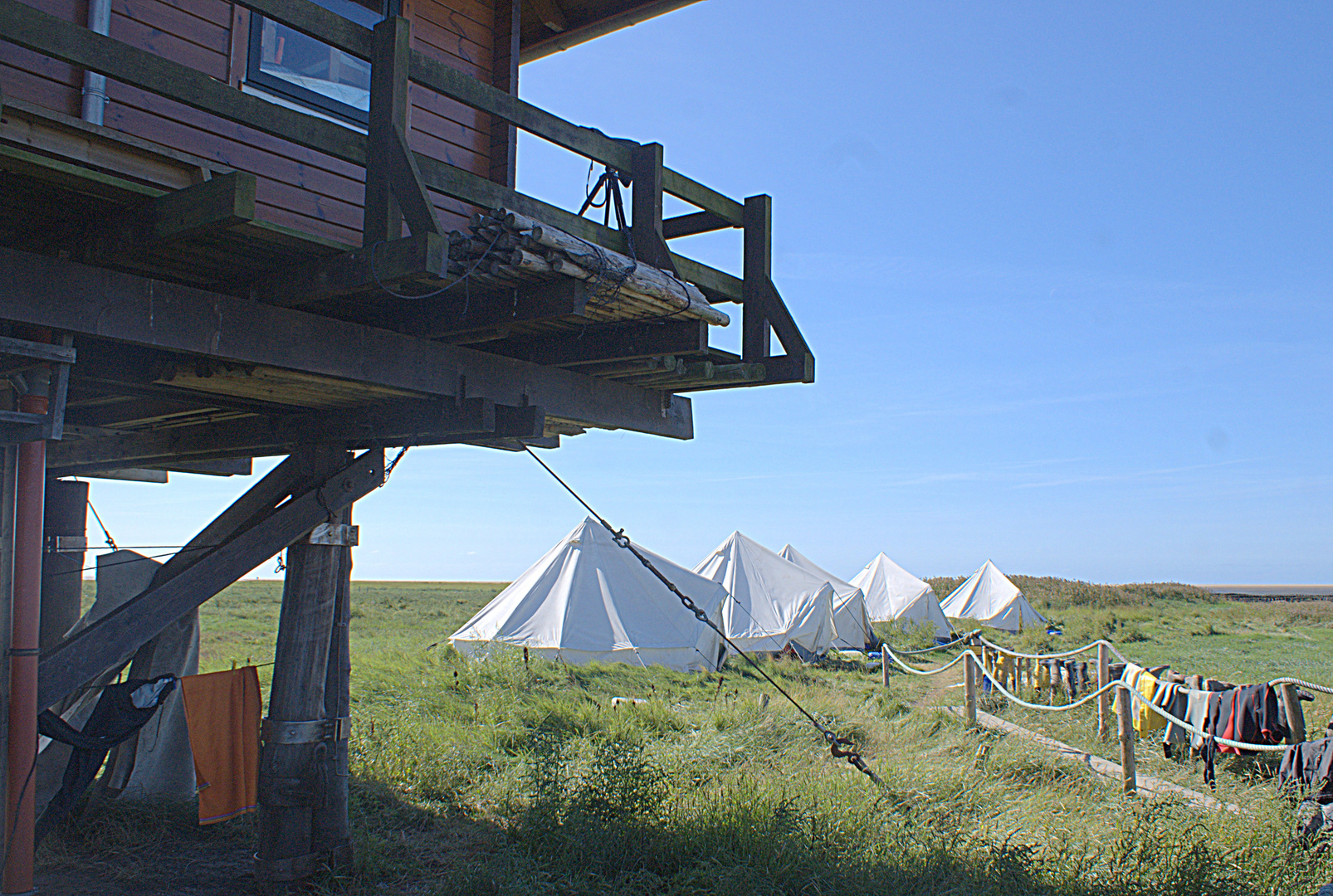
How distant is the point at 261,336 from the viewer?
16.1ft

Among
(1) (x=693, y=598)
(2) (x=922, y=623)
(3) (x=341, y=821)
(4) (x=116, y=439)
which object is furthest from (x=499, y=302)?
(2) (x=922, y=623)

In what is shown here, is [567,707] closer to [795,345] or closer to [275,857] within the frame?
[275,857]

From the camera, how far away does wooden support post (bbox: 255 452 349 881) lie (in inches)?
253

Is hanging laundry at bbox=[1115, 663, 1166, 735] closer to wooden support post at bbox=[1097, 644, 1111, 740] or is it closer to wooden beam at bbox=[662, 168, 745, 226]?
wooden support post at bbox=[1097, 644, 1111, 740]

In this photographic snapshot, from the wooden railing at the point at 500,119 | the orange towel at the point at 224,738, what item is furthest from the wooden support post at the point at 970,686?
the orange towel at the point at 224,738

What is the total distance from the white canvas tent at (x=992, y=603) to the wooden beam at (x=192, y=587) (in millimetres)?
27060

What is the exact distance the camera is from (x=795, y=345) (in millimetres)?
6266

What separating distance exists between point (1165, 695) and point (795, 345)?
668 centimetres

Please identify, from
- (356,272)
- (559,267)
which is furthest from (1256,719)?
(356,272)

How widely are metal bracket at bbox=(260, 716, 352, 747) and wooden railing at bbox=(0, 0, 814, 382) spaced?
381 cm

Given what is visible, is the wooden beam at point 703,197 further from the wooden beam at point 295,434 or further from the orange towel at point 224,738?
the orange towel at point 224,738

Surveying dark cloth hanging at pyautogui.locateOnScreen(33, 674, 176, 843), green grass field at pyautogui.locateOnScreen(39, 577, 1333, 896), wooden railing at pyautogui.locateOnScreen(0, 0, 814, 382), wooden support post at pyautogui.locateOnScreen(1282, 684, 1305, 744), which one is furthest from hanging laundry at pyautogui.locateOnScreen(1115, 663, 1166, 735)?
dark cloth hanging at pyautogui.locateOnScreen(33, 674, 176, 843)

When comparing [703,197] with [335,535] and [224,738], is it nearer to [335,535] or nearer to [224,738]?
[335,535]

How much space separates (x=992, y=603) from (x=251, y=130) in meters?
29.4
